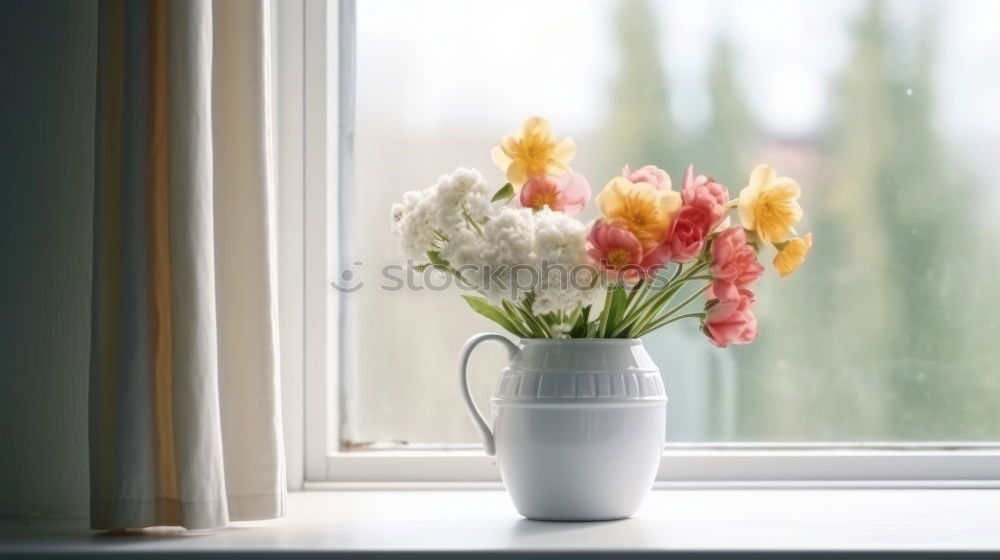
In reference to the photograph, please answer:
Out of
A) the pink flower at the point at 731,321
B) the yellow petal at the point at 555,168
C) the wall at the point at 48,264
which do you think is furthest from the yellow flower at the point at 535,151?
the wall at the point at 48,264

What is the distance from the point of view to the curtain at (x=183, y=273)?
1.02m

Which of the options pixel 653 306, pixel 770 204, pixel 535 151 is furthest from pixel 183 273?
pixel 770 204

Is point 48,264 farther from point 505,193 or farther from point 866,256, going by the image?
point 866,256

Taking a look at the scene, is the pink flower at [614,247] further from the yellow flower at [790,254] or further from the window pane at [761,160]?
the window pane at [761,160]

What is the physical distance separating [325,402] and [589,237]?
0.57m

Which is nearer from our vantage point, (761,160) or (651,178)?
(651,178)

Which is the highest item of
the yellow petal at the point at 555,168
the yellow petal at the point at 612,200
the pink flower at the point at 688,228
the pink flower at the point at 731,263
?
the yellow petal at the point at 555,168

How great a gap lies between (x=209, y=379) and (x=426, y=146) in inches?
24.8

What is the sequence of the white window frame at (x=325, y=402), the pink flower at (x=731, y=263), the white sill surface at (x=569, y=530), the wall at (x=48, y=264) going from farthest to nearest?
the white window frame at (x=325, y=402), the wall at (x=48, y=264), the pink flower at (x=731, y=263), the white sill surface at (x=569, y=530)

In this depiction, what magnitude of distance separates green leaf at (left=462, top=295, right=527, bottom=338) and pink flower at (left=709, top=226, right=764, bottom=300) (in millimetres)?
232

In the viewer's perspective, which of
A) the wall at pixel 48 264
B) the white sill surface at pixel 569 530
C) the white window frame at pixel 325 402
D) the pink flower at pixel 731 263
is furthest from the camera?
the white window frame at pixel 325 402

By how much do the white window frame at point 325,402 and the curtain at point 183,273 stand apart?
344 mm

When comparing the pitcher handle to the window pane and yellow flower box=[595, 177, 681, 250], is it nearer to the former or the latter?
yellow flower box=[595, 177, 681, 250]

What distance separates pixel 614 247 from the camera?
1.04m
